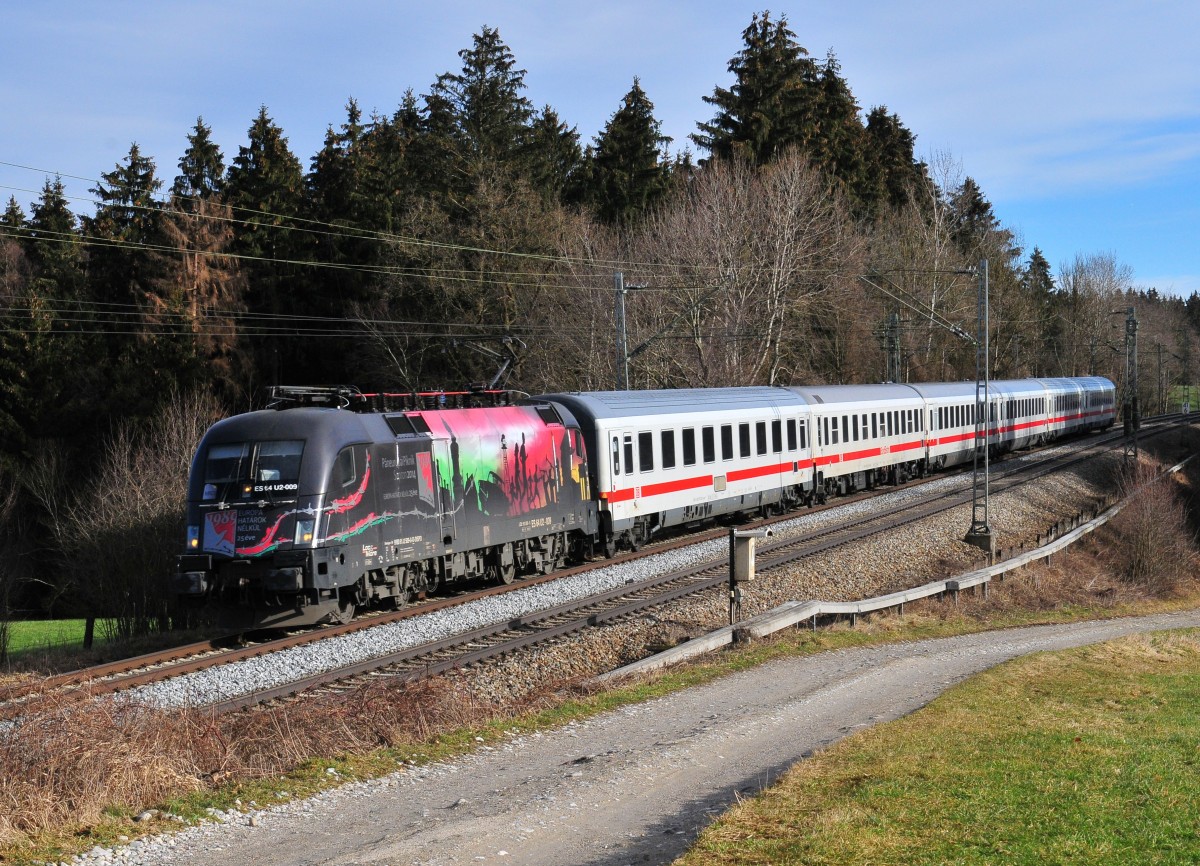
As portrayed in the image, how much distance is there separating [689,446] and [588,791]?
16.9m

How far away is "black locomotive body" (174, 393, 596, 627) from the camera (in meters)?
16.1

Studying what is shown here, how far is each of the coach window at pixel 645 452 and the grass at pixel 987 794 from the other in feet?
37.7

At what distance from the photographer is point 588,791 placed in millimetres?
9414

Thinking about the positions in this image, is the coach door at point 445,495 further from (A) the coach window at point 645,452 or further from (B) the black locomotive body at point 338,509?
(A) the coach window at point 645,452

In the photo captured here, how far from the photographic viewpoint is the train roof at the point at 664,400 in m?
23.5

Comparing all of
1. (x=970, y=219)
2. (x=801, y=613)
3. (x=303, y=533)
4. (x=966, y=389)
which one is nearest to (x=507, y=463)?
(x=303, y=533)

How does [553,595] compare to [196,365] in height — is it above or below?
below

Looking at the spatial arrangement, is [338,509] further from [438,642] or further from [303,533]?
[438,642]

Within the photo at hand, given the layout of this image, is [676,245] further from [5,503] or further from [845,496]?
[5,503]

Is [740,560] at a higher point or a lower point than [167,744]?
higher

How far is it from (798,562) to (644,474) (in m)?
3.76

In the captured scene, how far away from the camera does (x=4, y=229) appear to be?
65.9 metres

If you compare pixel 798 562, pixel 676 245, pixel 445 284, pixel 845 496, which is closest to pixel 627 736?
pixel 798 562

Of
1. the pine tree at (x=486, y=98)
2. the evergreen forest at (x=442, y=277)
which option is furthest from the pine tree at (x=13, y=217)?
the pine tree at (x=486, y=98)
